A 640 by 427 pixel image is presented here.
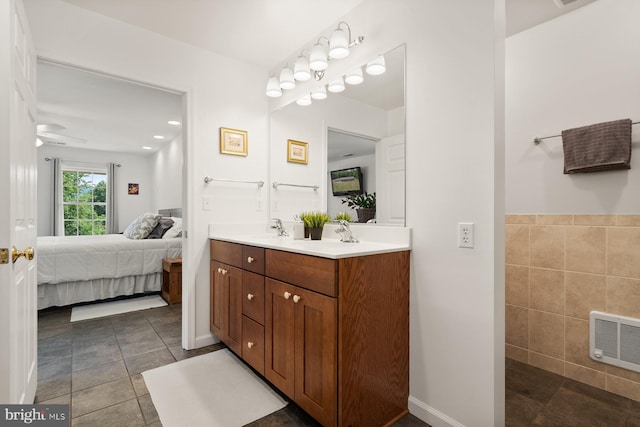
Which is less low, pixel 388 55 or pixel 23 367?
pixel 388 55

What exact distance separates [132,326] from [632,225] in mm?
3814

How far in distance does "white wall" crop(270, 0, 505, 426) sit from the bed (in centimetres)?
348

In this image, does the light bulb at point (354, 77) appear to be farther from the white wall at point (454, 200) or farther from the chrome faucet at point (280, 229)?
the chrome faucet at point (280, 229)

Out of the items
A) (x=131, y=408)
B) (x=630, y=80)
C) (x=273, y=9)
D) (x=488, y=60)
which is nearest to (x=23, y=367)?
(x=131, y=408)

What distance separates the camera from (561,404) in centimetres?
171

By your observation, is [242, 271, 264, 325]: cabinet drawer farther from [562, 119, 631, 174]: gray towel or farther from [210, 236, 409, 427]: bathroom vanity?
[562, 119, 631, 174]: gray towel

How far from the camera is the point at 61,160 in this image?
631cm

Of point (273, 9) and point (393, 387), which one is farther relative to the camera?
point (273, 9)

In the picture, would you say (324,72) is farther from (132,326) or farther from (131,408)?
(132,326)

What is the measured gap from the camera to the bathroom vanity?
1.36m

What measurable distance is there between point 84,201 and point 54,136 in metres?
1.80

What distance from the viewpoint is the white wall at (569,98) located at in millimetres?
1806

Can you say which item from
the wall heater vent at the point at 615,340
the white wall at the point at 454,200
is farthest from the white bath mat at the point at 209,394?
the wall heater vent at the point at 615,340

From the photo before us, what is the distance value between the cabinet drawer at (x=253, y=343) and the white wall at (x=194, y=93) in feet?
2.22
